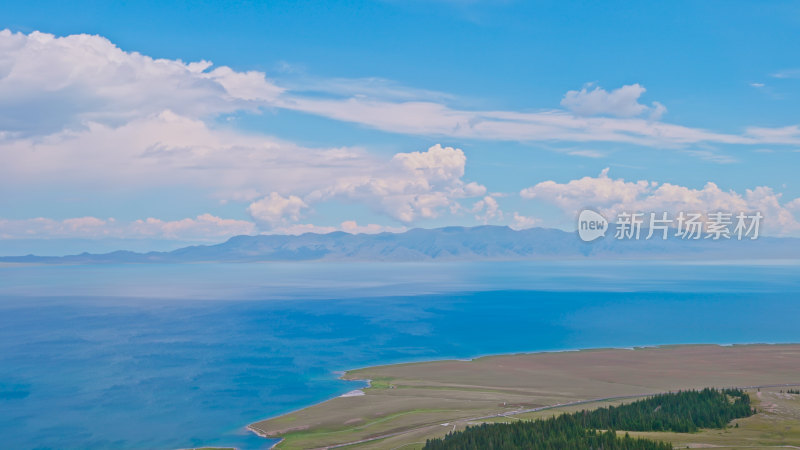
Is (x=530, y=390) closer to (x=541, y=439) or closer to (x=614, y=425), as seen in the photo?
(x=614, y=425)

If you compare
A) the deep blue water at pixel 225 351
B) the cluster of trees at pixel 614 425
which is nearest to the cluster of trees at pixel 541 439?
the cluster of trees at pixel 614 425

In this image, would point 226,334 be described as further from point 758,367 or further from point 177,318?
point 758,367

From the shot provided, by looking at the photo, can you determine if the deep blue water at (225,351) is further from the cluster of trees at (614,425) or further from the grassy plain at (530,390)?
the cluster of trees at (614,425)

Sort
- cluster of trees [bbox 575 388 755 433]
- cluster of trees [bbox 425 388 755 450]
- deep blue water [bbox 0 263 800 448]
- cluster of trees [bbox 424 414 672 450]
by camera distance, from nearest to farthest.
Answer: cluster of trees [bbox 424 414 672 450], cluster of trees [bbox 425 388 755 450], cluster of trees [bbox 575 388 755 433], deep blue water [bbox 0 263 800 448]

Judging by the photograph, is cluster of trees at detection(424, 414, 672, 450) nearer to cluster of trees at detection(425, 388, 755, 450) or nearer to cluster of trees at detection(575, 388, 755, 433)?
cluster of trees at detection(425, 388, 755, 450)

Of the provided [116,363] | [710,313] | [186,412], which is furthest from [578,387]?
[710,313]

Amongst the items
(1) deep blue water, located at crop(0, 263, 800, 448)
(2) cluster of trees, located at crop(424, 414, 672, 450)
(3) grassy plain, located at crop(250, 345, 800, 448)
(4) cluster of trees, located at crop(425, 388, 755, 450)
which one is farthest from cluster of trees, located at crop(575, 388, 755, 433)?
(1) deep blue water, located at crop(0, 263, 800, 448)

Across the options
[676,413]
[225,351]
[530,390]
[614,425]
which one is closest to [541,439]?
[614,425]
